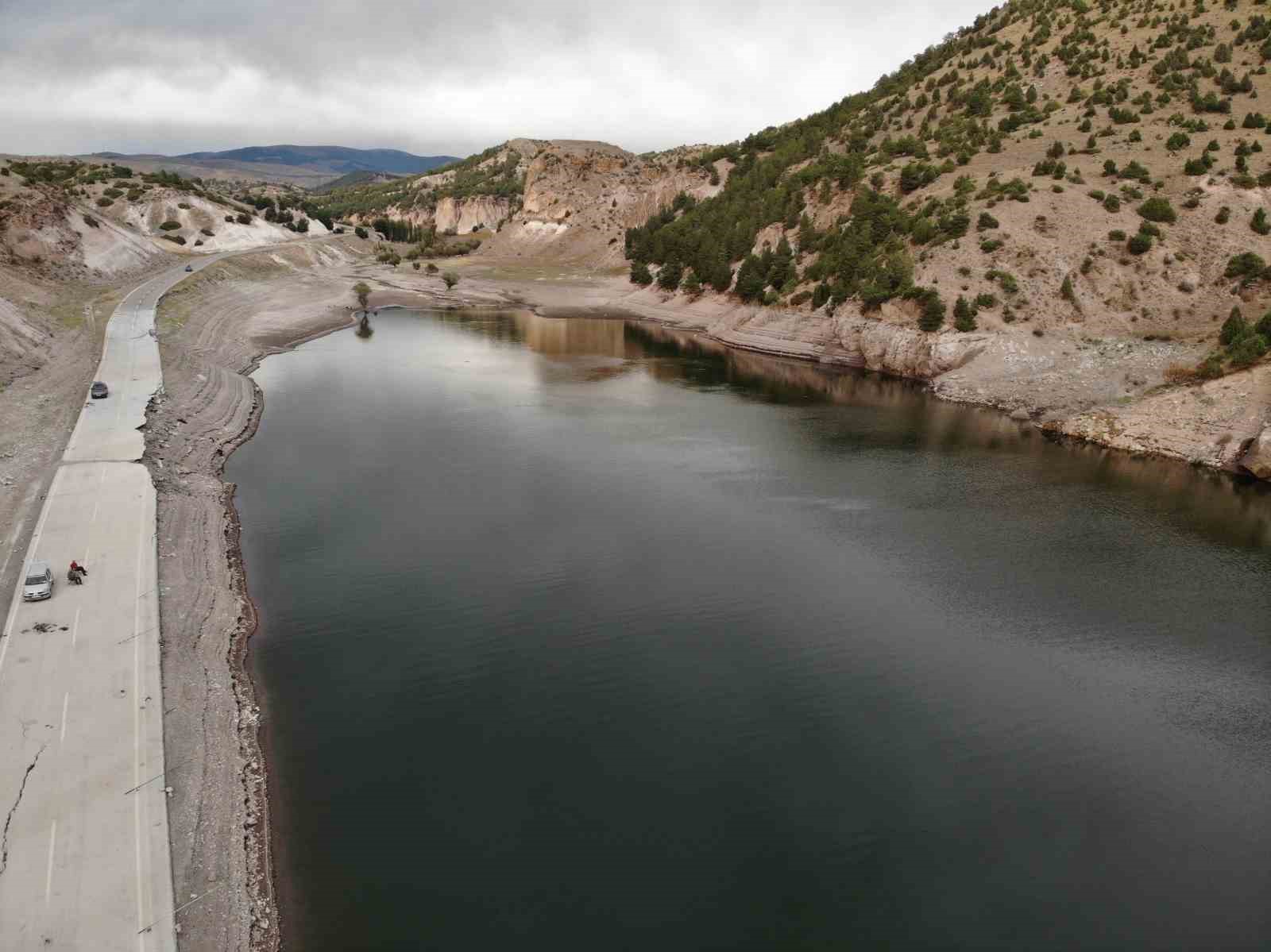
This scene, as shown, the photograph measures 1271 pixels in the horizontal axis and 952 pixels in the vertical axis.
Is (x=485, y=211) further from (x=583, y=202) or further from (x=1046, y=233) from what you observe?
(x=1046, y=233)

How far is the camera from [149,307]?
7025 centimetres

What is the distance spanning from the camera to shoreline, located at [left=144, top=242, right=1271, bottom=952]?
16.6m

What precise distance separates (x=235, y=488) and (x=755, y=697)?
1183 inches

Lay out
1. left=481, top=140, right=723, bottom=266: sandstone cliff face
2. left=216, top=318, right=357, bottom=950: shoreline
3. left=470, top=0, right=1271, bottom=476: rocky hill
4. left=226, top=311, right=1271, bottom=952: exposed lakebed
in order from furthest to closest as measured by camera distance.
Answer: left=481, top=140, right=723, bottom=266: sandstone cliff face → left=470, top=0, right=1271, bottom=476: rocky hill → left=226, top=311, right=1271, bottom=952: exposed lakebed → left=216, top=318, right=357, bottom=950: shoreline

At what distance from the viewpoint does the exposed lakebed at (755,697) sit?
56.3 feet

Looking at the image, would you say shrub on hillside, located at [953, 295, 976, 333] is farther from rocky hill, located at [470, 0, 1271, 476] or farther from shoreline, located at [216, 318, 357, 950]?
shoreline, located at [216, 318, 357, 950]

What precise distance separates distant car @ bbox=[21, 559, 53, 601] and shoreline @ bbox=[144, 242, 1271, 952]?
3252mm

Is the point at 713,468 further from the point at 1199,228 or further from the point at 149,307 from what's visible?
the point at 149,307

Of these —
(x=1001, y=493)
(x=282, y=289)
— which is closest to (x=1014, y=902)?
(x=1001, y=493)

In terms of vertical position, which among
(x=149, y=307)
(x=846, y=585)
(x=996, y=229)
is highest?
(x=996, y=229)

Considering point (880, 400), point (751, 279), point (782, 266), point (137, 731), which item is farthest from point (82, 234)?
point (137, 731)

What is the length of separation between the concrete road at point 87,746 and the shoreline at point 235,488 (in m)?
0.84

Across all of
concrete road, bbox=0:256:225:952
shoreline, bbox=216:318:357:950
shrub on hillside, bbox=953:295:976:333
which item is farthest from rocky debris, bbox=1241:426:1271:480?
concrete road, bbox=0:256:225:952

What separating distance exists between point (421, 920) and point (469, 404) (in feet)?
146
